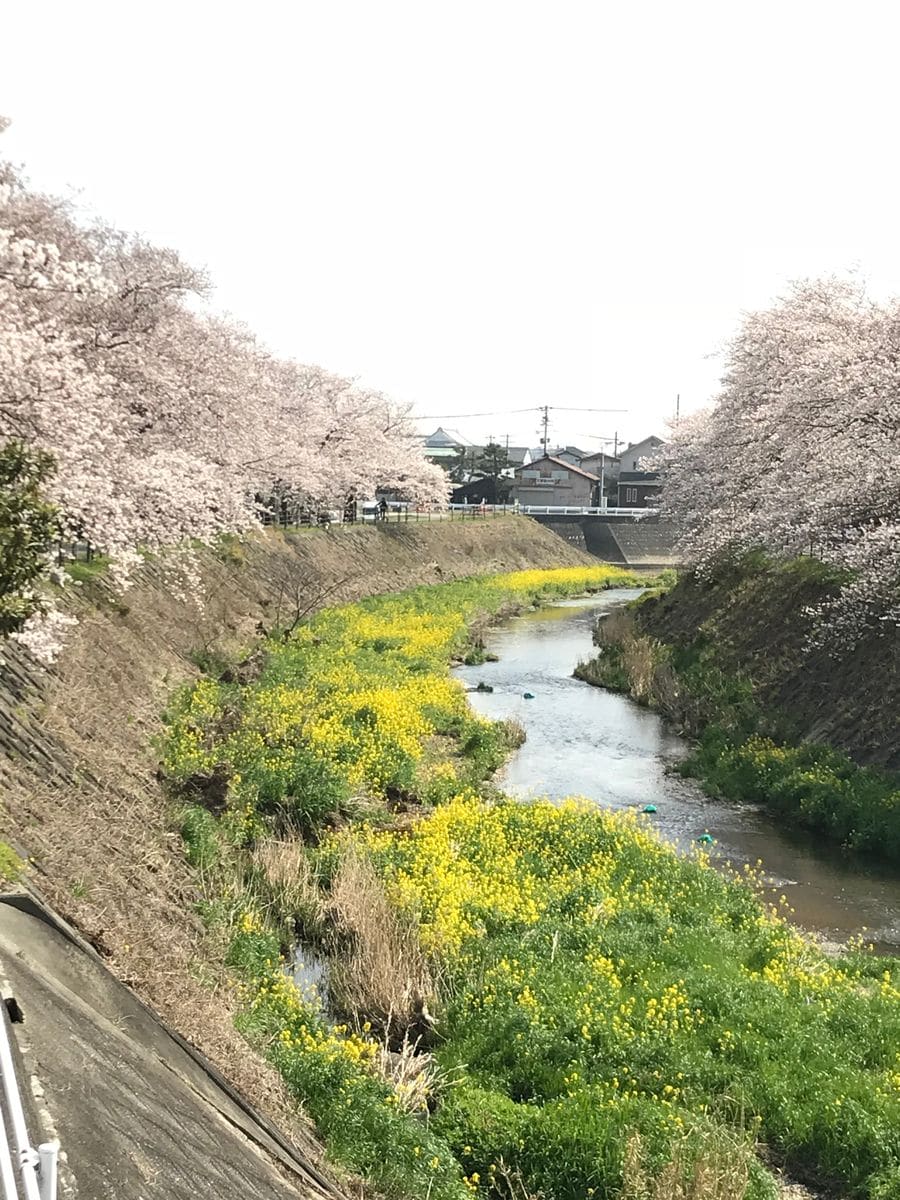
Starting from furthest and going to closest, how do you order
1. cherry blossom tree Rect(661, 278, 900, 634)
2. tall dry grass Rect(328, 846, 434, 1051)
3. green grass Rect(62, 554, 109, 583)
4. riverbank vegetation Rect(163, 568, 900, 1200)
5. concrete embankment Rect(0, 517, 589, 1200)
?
green grass Rect(62, 554, 109, 583)
cherry blossom tree Rect(661, 278, 900, 634)
tall dry grass Rect(328, 846, 434, 1051)
riverbank vegetation Rect(163, 568, 900, 1200)
concrete embankment Rect(0, 517, 589, 1200)

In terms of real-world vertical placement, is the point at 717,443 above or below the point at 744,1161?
above

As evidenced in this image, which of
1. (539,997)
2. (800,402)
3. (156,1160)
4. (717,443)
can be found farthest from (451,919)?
(717,443)

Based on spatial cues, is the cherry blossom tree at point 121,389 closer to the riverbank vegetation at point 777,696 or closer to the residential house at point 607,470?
the riverbank vegetation at point 777,696

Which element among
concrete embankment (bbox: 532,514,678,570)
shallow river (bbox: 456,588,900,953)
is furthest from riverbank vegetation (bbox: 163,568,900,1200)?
concrete embankment (bbox: 532,514,678,570)

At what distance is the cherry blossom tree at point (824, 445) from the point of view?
56.6 ft

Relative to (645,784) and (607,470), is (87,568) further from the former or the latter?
(607,470)

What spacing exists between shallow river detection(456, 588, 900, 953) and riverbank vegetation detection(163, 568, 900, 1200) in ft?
4.44

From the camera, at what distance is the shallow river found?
43.3 ft

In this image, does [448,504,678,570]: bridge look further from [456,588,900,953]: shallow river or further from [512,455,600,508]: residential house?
[456,588,900,953]: shallow river

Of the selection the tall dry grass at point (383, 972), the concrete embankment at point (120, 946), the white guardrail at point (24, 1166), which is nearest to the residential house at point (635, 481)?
the concrete embankment at point (120, 946)

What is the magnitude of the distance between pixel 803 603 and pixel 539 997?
16.5m

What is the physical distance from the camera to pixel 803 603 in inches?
923

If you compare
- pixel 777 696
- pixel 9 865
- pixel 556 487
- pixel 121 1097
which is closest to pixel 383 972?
pixel 9 865

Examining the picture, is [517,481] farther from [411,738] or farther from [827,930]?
[827,930]
